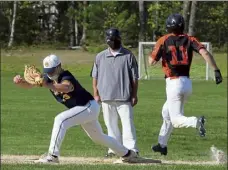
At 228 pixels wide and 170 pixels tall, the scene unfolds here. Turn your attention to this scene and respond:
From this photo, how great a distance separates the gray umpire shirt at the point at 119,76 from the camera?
1165cm

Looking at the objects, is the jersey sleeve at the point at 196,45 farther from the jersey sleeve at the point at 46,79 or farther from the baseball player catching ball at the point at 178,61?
the jersey sleeve at the point at 46,79

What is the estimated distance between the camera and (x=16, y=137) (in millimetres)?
17172

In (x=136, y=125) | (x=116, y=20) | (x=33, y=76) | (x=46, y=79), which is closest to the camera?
(x=33, y=76)

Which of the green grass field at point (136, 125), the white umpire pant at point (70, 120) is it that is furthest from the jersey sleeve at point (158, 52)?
the green grass field at point (136, 125)

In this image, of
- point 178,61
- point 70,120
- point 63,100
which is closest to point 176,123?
point 178,61

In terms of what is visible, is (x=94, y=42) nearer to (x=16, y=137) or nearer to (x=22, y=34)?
(x=22, y=34)

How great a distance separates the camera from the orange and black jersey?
10.8 m

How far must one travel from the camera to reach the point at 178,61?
10.9m

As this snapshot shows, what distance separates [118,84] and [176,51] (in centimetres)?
130

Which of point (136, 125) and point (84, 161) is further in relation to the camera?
point (136, 125)

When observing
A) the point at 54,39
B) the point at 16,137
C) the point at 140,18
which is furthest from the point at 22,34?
the point at 16,137

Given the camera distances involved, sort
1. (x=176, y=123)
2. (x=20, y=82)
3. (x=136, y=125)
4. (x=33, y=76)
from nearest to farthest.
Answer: (x=20, y=82)
(x=33, y=76)
(x=176, y=123)
(x=136, y=125)

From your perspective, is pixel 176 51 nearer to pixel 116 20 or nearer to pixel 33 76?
pixel 33 76

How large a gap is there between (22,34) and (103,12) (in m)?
7.77
